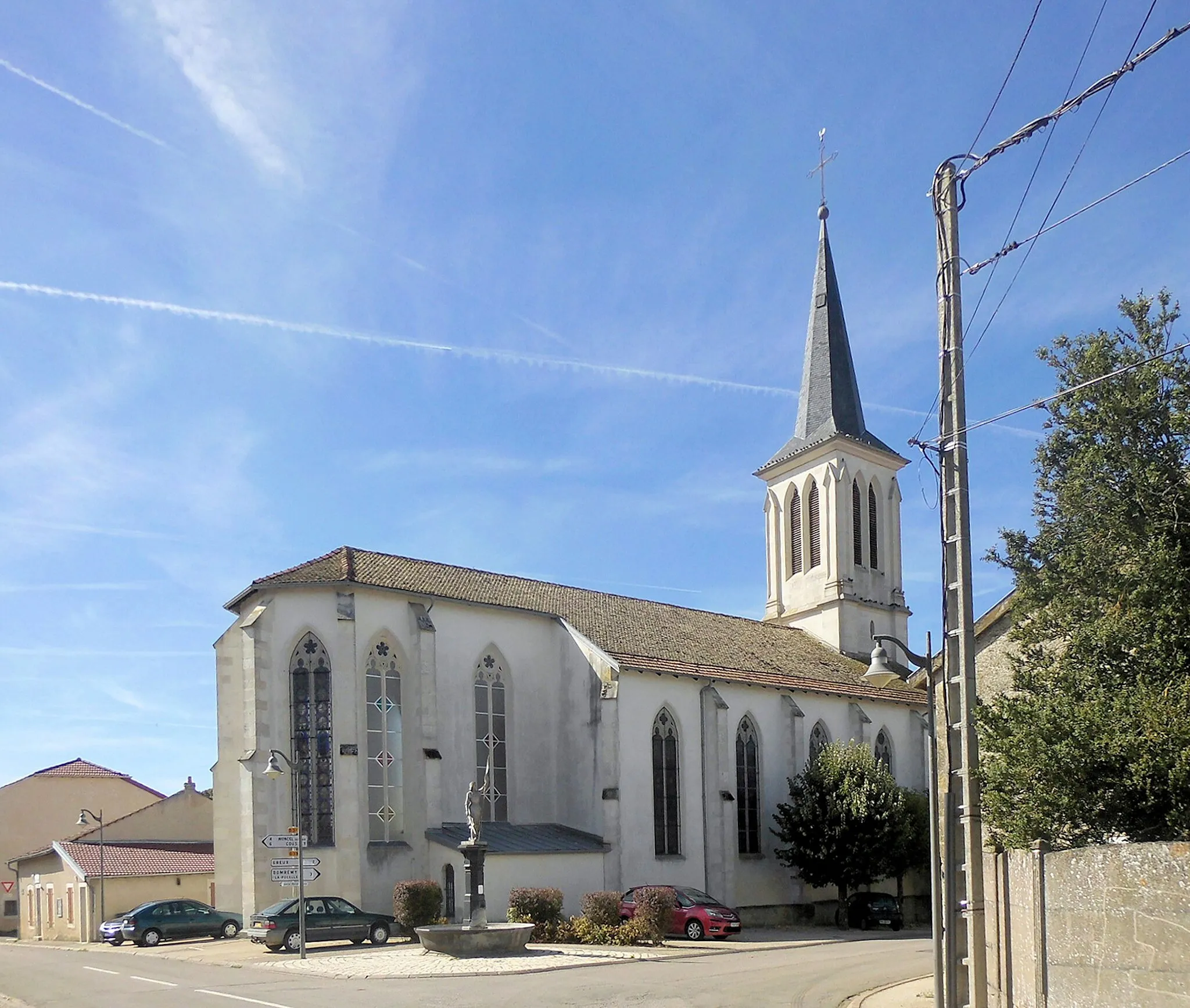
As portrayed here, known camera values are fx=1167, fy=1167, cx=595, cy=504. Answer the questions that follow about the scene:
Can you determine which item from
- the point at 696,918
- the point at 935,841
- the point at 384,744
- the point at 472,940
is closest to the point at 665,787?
the point at 696,918

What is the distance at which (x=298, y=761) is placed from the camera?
31.7 meters

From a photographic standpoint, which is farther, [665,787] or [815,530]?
[815,530]

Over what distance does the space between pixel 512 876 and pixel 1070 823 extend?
20.5 metres

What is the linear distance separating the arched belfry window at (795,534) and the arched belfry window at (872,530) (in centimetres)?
280

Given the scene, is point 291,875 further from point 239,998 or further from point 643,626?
point 643,626

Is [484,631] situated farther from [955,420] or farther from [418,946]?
[955,420]

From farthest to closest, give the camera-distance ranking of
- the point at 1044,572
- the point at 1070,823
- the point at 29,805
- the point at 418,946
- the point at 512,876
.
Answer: the point at 29,805 < the point at 512,876 < the point at 418,946 < the point at 1044,572 < the point at 1070,823

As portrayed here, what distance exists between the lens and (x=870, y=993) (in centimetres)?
1811

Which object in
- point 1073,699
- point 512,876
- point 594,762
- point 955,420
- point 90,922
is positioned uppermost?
point 955,420

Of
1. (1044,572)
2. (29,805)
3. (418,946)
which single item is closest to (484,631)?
(418,946)

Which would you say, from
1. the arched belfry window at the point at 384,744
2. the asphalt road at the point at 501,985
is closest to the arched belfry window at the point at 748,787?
the arched belfry window at the point at 384,744

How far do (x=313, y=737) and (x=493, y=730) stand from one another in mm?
5552

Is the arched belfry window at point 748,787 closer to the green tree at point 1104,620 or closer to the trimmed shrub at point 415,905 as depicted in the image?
the trimmed shrub at point 415,905

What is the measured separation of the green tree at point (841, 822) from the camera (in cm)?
3516
